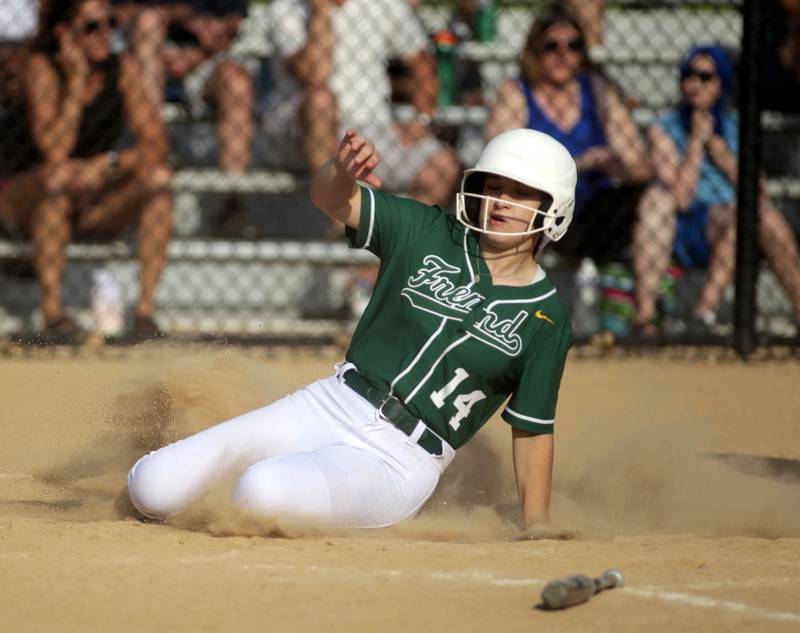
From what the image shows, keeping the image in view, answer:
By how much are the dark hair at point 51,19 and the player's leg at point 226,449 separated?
15.5 ft

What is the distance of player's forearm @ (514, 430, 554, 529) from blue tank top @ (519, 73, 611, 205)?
14.3 ft

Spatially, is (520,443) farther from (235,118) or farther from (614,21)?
(614,21)

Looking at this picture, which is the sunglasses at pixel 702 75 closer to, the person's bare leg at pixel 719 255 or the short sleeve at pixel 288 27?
the person's bare leg at pixel 719 255

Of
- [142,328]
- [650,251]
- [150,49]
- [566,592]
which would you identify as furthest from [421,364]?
[150,49]

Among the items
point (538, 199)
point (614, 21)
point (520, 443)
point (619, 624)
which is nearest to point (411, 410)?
point (520, 443)

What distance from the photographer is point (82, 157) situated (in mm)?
8078

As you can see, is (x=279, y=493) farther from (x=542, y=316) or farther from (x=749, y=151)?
(x=749, y=151)

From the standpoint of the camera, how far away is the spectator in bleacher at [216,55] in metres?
8.25

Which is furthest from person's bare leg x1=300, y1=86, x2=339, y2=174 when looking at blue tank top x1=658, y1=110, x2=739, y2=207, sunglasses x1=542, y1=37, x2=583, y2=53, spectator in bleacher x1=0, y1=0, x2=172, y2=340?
blue tank top x1=658, y1=110, x2=739, y2=207

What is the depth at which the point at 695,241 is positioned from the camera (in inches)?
321

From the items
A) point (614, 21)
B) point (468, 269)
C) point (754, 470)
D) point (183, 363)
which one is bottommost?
point (754, 470)

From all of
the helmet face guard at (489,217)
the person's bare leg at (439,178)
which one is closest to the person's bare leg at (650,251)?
the person's bare leg at (439,178)

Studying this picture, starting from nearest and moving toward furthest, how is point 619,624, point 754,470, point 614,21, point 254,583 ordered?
point 619,624, point 254,583, point 754,470, point 614,21

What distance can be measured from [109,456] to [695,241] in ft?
15.3
